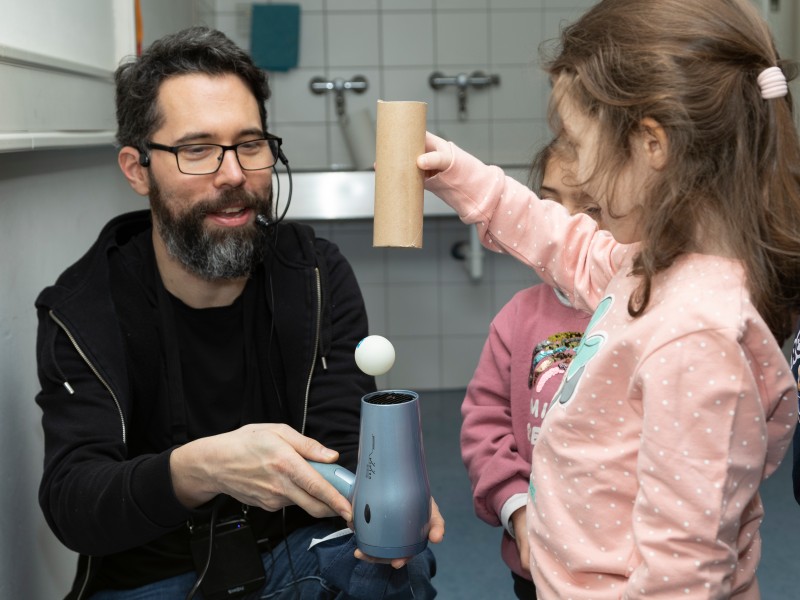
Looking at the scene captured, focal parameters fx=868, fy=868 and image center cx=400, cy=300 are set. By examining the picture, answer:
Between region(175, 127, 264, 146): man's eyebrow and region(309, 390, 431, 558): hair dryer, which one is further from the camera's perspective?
region(175, 127, 264, 146): man's eyebrow

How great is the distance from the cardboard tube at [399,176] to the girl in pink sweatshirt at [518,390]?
13.1 inches

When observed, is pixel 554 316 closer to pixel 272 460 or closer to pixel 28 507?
pixel 272 460

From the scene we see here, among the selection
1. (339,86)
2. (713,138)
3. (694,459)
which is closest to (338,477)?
(694,459)

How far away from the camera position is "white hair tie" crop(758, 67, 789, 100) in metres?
0.79

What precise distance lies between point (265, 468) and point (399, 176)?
37 cm

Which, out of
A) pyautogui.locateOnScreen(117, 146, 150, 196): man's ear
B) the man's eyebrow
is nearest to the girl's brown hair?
the man's eyebrow

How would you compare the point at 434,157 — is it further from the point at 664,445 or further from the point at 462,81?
the point at 462,81

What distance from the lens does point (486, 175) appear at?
103cm

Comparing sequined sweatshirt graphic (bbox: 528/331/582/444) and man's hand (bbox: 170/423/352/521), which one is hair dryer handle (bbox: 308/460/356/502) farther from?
sequined sweatshirt graphic (bbox: 528/331/582/444)

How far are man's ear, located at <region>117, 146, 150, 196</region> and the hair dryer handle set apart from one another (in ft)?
2.22

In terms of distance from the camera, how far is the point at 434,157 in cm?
99

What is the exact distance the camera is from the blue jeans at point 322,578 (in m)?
1.19

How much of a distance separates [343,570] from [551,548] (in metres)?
0.45

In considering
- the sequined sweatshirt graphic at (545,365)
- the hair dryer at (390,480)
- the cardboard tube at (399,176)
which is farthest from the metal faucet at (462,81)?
the hair dryer at (390,480)
